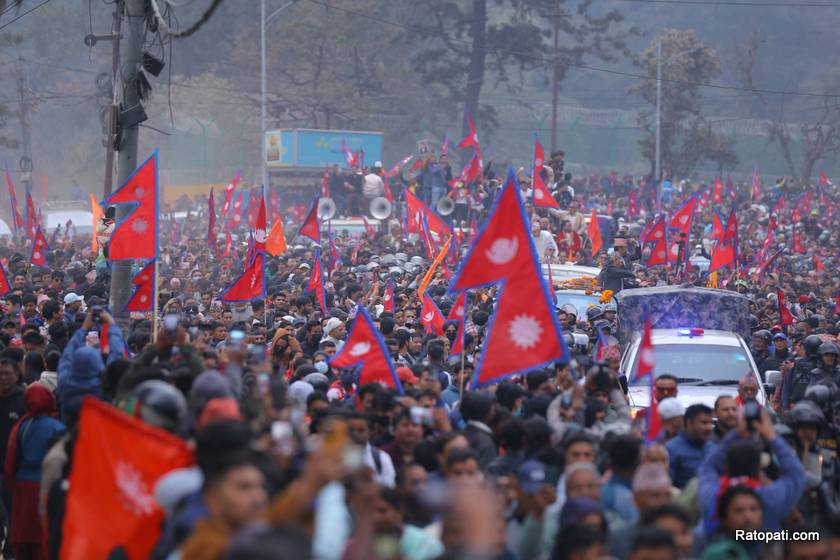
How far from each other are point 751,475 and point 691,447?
118cm

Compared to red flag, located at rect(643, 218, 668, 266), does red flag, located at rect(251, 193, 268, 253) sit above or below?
above

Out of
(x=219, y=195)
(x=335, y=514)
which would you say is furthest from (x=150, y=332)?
(x=219, y=195)

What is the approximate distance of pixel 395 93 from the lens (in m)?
54.8

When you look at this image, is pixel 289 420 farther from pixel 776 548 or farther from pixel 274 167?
pixel 274 167

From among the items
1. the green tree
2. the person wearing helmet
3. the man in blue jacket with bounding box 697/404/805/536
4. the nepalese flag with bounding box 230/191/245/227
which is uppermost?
the green tree

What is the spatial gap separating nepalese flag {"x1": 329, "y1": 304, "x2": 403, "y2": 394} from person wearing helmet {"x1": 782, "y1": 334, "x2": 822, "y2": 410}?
4.34 meters

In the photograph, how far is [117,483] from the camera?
529 cm

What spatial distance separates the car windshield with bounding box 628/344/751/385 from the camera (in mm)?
11836

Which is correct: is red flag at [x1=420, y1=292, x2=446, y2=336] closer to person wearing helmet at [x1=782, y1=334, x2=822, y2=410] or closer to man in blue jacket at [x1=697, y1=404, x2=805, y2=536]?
person wearing helmet at [x1=782, y1=334, x2=822, y2=410]

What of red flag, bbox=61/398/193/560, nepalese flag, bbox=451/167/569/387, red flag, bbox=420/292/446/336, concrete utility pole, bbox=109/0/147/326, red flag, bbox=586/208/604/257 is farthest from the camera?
red flag, bbox=586/208/604/257

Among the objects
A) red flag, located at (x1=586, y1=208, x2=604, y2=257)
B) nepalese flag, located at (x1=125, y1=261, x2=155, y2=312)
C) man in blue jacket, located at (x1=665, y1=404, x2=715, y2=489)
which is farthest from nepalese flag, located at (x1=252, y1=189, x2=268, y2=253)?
man in blue jacket, located at (x1=665, y1=404, x2=715, y2=489)

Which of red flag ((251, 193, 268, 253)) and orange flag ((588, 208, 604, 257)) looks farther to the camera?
orange flag ((588, 208, 604, 257))

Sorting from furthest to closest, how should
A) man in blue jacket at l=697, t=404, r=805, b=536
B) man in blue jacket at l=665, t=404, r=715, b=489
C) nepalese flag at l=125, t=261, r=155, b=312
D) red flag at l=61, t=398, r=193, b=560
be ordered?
nepalese flag at l=125, t=261, r=155, b=312 < man in blue jacket at l=665, t=404, r=715, b=489 < man in blue jacket at l=697, t=404, r=805, b=536 < red flag at l=61, t=398, r=193, b=560

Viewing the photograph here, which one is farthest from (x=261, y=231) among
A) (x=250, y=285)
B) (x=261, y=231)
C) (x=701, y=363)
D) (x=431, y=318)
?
(x=701, y=363)
